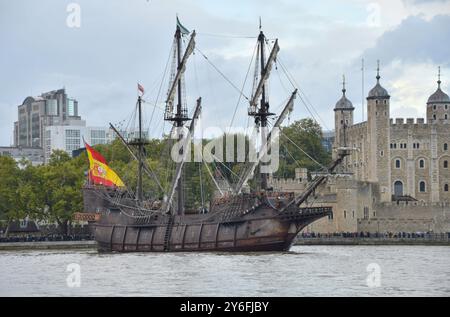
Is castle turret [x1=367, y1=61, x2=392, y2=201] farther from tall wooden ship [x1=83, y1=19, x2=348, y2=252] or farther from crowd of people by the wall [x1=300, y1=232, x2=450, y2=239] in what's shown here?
tall wooden ship [x1=83, y1=19, x2=348, y2=252]

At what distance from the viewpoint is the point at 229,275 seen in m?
72.9

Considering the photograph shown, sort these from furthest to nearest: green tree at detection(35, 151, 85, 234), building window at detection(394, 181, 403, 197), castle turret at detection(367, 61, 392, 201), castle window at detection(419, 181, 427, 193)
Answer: castle window at detection(419, 181, 427, 193) < building window at detection(394, 181, 403, 197) < castle turret at detection(367, 61, 392, 201) < green tree at detection(35, 151, 85, 234)

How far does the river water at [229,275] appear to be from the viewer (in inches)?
2549

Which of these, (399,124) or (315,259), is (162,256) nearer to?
(315,259)

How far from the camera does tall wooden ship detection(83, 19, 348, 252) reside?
3939 inches

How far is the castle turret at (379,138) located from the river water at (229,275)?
59.8 m

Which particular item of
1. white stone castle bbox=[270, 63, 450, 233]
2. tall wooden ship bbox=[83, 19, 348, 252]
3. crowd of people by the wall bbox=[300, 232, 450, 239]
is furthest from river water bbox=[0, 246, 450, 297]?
white stone castle bbox=[270, 63, 450, 233]

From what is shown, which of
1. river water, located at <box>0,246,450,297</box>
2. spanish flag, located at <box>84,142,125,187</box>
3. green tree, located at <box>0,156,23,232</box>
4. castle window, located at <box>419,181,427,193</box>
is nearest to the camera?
river water, located at <box>0,246,450,297</box>

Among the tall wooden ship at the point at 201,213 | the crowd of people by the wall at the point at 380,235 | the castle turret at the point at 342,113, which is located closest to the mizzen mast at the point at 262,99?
the tall wooden ship at the point at 201,213

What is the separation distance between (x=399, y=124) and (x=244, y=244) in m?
63.8

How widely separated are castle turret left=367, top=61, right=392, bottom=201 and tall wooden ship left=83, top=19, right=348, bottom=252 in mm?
47579

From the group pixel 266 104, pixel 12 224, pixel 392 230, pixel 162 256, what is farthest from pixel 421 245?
pixel 12 224

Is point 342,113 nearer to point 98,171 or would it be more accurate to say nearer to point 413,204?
point 413,204
